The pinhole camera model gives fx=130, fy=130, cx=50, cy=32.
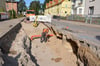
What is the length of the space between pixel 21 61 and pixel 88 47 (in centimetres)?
321

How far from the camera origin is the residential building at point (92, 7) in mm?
26156

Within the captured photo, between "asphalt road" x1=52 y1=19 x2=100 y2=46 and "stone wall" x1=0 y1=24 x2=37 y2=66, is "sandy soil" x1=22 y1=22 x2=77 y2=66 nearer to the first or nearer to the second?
"stone wall" x1=0 y1=24 x2=37 y2=66

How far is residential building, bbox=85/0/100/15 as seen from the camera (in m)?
26.2

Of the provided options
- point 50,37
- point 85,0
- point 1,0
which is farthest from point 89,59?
point 1,0

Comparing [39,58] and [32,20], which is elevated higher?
[32,20]

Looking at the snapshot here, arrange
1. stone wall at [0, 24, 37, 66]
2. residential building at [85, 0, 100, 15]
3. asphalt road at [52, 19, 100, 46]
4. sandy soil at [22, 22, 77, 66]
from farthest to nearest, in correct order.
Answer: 1. residential building at [85, 0, 100, 15]
2. sandy soil at [22, 22, 77, 66]
3. asphalt road at [52, 19, 100, 46]
4. stone wall at [0, 24, 37, 66]

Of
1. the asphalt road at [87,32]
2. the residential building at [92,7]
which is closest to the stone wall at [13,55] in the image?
the asphalt road at [87,32]

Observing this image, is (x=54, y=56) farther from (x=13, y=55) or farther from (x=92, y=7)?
(x=92, y=7)

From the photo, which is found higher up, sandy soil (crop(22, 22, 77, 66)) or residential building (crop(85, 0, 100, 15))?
residential building (crop(85, 0, 100, 15))

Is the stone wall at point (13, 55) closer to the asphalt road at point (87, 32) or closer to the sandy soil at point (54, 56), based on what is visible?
the sandy soil at point (54, 56)

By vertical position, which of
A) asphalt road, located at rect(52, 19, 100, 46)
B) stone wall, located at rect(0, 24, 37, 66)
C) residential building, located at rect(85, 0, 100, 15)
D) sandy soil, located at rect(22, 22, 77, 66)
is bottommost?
sandy soil, located at rect(22, 22, 77, 66)

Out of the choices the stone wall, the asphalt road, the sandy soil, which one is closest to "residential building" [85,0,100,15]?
the asphalt road

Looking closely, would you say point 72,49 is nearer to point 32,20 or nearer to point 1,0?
point 32,20

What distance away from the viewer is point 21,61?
5.90 metres
